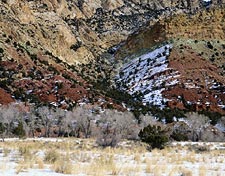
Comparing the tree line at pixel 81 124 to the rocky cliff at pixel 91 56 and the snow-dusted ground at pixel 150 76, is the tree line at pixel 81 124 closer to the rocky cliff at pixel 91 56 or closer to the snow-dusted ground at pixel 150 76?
the rocky cliff at pixel 91 56

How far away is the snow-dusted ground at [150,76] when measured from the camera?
86.3 metres

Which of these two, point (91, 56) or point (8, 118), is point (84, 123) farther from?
point (91, 56)

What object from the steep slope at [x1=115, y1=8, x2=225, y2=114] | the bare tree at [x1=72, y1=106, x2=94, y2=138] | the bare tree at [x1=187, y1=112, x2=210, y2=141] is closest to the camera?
the bare tree at [x1=72, y1=106, x2=94, y2=138]

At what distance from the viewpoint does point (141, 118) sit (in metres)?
64.1

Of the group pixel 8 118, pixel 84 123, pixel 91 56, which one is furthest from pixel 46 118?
pixel 91 56

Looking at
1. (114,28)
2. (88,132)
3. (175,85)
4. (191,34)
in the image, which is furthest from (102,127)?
(114,28)

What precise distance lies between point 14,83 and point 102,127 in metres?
20.7

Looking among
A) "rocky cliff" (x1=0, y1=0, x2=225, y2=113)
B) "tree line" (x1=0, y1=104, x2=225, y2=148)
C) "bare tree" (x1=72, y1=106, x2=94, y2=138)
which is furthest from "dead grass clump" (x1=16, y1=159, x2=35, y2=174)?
"rocky cliff" (x1=0, y1=0, x2=225, y2=113)

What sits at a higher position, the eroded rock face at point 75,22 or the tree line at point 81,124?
the eroded rock face at point 75,22

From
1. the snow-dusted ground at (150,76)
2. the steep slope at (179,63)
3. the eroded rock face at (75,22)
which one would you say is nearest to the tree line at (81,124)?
the steep slope at (179,63)

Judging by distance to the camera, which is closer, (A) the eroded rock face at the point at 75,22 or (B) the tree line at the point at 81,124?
(B) the tree line at the point at 81,124

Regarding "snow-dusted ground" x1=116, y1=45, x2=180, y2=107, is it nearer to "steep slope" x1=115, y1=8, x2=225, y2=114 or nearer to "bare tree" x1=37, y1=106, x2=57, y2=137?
"steep slope" x1=115, y1=8, x2=225, y2=114

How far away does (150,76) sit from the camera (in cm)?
9338

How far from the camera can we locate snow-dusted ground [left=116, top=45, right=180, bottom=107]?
283ft
